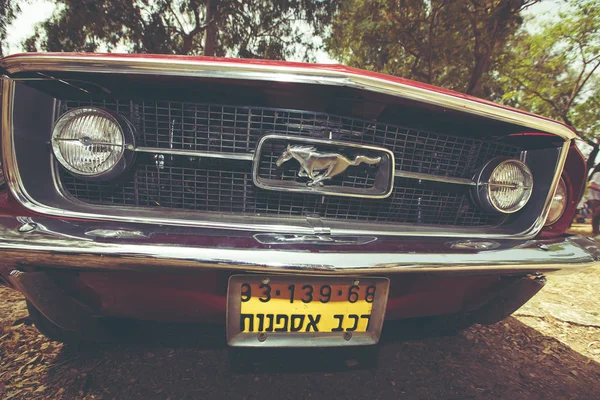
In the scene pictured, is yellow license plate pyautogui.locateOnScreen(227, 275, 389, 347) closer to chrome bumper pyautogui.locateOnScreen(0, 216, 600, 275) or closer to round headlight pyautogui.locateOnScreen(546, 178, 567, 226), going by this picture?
chrome bumper pyautogui.locateOnScreen(0, 216, 600, 275)

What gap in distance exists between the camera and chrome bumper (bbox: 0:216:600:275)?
88 centimetres

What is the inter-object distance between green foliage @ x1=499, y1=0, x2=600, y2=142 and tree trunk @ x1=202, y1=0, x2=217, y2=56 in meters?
8.10

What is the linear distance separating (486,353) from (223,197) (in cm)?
162

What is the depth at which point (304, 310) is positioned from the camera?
106 centimetres

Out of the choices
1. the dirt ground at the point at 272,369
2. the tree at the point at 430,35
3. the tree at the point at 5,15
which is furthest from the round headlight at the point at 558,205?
the tree at the point at 5,15

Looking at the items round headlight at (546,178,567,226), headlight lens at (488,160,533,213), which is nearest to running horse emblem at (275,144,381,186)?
headlight lens at (488,160,533,213)

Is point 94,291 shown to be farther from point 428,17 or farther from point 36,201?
point 428,17

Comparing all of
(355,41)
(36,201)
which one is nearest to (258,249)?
(36,201)

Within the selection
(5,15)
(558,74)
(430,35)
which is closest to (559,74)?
(558,74)

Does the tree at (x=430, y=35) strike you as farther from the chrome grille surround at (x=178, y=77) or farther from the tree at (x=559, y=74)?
the chrome grille surround at (x=178, y=77)

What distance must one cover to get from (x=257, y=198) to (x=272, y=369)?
2.36 ft

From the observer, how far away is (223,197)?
4.16 feet

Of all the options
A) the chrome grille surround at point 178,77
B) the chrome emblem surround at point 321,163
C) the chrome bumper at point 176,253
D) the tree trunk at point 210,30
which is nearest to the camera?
the chrome bumper at point 176,253

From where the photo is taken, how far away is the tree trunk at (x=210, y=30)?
25.3ft
